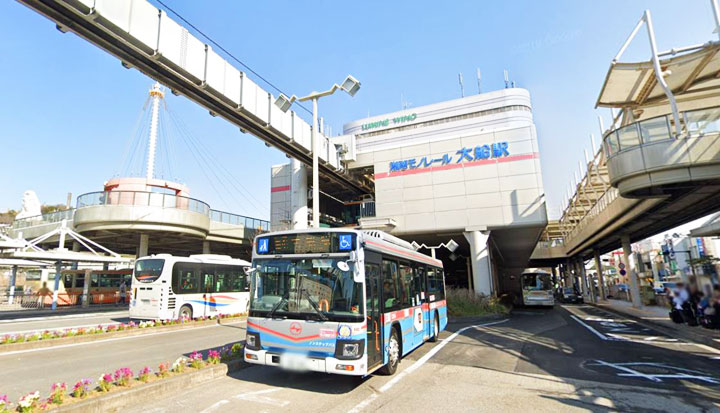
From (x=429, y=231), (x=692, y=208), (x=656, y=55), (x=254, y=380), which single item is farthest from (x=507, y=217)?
(x=254, y=380)

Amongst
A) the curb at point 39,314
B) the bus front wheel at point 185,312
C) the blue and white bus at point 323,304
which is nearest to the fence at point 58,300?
the curb at point 39,314

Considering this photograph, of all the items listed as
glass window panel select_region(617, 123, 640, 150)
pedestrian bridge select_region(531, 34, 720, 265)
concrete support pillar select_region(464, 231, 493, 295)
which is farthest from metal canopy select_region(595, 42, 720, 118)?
concrete support pillar select_region(464, 231, 493, 295)

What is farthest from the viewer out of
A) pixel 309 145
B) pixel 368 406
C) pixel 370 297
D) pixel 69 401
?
pixel 309 145

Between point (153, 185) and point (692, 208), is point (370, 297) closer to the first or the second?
point (692, 208)

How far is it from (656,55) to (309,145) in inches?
647

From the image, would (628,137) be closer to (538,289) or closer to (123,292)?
(538,289)

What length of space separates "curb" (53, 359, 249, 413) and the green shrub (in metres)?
14.5

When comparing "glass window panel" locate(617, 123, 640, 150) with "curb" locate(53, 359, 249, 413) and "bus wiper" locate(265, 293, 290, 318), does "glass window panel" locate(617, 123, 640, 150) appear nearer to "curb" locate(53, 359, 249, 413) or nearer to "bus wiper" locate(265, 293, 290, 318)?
"bus wiper" locate(265, 293, 290, 318)

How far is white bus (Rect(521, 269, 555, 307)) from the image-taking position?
2869 cm

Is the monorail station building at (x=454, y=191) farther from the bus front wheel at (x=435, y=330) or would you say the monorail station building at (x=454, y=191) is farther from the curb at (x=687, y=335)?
the bus front wheel at (x=435, y=330)

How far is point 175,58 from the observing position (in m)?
12.8

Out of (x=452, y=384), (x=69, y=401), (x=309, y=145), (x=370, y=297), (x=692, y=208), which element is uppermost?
(x=309, y=145)

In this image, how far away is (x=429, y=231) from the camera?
2392 cm

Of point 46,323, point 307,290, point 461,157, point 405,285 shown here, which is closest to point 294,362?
point 307,290
